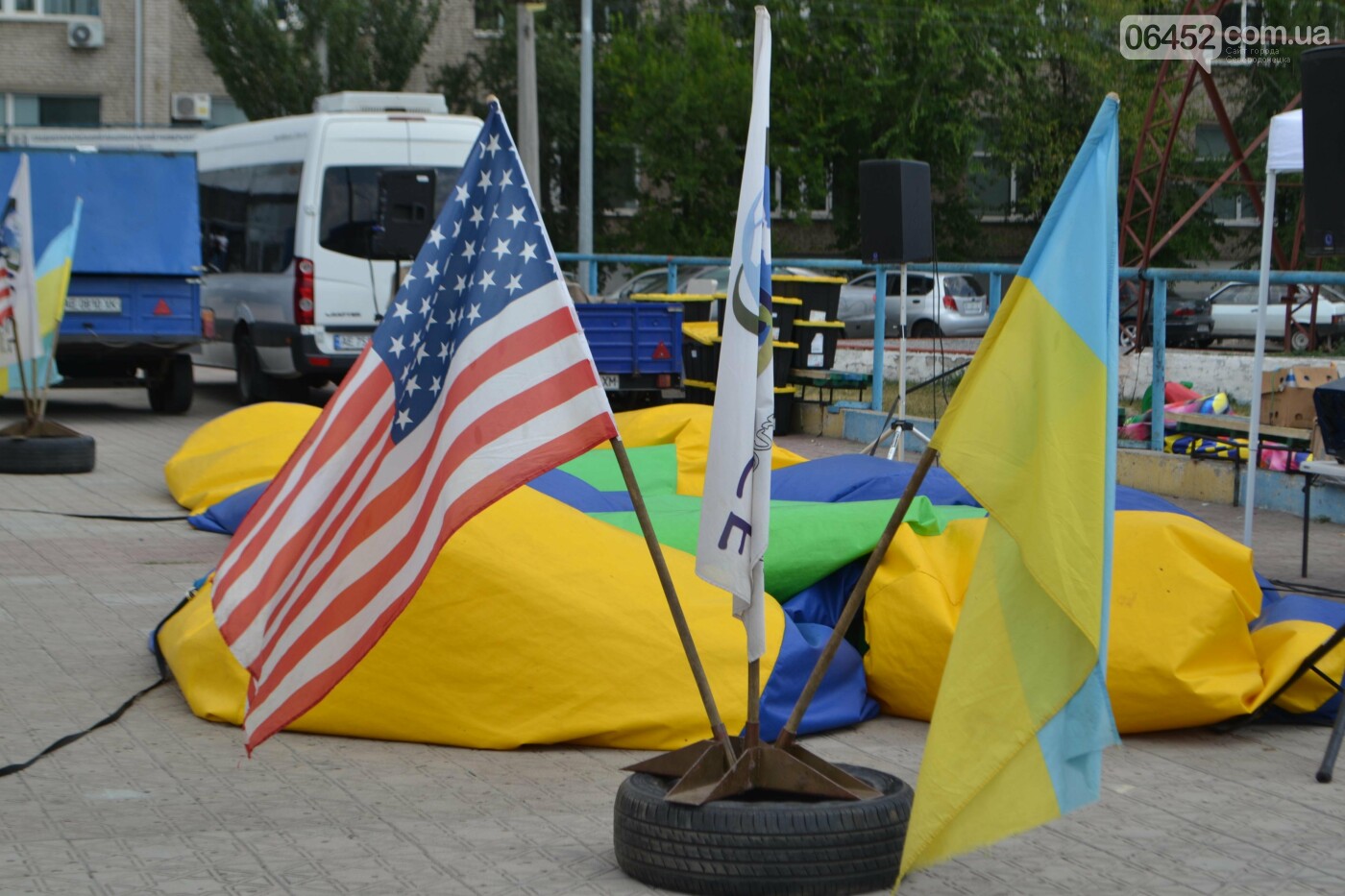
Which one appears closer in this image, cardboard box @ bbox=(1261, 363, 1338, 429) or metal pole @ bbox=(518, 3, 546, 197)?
cardboard box @ bbox=(1261, 363, 1338, 429)

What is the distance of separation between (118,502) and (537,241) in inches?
318

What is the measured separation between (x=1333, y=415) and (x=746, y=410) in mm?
4587

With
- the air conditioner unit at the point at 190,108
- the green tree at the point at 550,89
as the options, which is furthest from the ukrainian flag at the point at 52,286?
the air conditioner unit at the point at 190,108

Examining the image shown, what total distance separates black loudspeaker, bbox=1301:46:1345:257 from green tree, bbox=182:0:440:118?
1200 inches

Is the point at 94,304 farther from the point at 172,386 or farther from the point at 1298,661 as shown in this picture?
the point at 1298,661

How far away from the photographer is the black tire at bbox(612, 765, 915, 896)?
4.12m

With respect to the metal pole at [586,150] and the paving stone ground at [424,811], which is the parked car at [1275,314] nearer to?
the metal pole at [586,150]

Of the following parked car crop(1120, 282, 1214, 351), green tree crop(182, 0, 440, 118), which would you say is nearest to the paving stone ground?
parked car crop(1120, 282, 1214, 351)

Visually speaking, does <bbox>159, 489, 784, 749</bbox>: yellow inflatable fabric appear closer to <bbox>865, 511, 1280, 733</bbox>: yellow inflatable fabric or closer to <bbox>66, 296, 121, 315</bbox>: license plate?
<bbox>865, 511, 1280, 733</bbox>: yellow inflatable fabric

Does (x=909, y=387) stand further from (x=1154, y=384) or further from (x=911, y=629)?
(x=911, y=629)

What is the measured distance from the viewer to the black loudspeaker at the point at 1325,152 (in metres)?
7.89

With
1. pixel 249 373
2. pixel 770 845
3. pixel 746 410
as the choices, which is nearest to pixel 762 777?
pixel 770 845

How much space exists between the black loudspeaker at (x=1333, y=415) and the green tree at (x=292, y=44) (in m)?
30.9

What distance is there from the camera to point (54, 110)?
134 feet
